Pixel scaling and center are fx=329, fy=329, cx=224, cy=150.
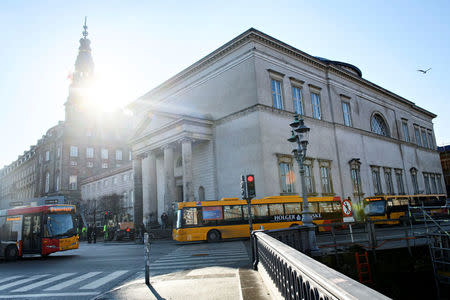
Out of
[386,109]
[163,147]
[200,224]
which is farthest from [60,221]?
[386,109]

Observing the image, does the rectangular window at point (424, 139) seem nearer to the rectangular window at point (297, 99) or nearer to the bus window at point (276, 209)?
the rectangular window at point (297, 99)

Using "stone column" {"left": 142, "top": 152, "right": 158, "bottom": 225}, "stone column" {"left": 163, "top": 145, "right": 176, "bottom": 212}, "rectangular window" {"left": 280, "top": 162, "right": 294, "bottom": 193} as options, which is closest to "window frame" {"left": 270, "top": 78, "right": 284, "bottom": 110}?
"rectangular window" {"left": 280, "top": 162, "right": 294, "bottom": 193}

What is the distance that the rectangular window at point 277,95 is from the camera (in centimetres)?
2916

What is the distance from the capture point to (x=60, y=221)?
17.2 m

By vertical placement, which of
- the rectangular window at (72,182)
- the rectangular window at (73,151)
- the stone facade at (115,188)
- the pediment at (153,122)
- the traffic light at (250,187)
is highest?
the rectangular window at (73,151)

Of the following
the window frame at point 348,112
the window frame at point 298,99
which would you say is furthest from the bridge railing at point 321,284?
the window frame at point 348,112

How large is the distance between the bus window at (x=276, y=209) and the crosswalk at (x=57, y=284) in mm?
12607

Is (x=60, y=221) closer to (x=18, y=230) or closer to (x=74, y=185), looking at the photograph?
(x=18, y=230)

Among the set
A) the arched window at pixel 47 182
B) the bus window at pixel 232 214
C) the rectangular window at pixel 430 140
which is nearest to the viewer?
the bus window at pixel 232 214

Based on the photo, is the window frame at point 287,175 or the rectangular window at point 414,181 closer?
the window frame at point 287,175

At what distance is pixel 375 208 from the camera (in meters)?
27.4

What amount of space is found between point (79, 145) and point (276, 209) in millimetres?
55455

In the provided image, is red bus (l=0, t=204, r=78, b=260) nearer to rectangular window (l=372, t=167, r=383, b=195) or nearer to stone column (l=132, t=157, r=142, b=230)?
stone column (l=132, t=157, r=142, b=230)

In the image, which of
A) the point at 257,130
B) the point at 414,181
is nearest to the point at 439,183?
the point at 414,181
